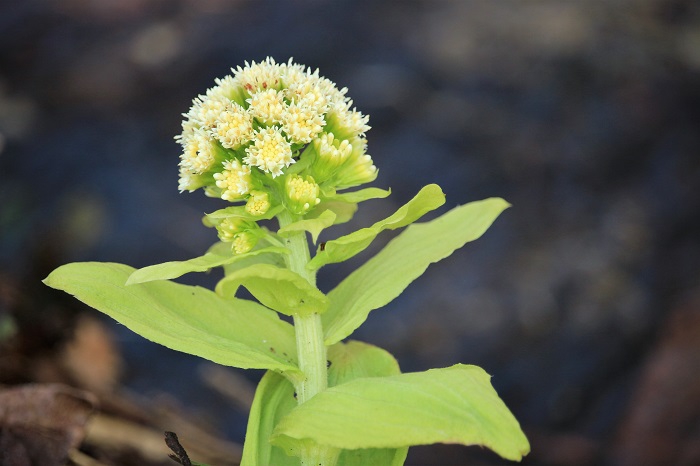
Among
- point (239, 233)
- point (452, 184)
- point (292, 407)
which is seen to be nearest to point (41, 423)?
point (292, 407)

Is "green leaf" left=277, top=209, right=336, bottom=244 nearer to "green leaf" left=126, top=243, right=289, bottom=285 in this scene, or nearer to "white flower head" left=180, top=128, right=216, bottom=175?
"green leaf" left=126, top=243, right=289, bottom=285

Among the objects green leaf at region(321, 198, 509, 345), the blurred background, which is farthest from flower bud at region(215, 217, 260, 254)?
the blurred background

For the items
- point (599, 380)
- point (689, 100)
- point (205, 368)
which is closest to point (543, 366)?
point (599, 380)

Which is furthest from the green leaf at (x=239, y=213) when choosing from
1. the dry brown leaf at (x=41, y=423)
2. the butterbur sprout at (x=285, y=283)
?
the dry brown leaf at (x=41, y=423)

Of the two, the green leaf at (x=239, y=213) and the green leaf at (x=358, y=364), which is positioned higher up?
the green leaf at (x=239, y=213)

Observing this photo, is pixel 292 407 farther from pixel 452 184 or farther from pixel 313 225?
pixel 452 184

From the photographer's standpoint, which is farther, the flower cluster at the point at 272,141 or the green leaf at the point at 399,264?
the green leaf at the point at 399,264

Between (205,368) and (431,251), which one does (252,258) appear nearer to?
(431,251)

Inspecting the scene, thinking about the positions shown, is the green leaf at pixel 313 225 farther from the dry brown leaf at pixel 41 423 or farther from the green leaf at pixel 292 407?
the dry brown leaf at pixel 41 423
